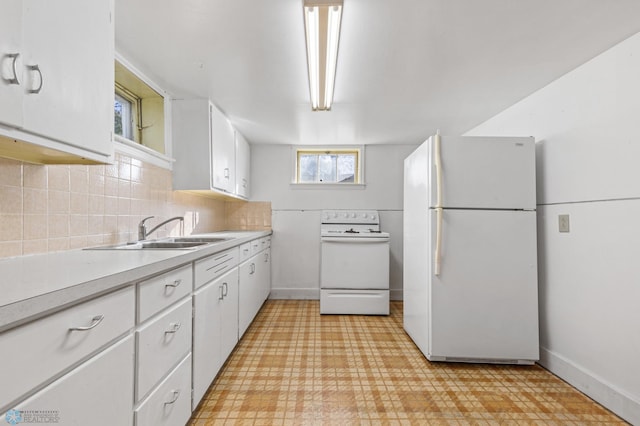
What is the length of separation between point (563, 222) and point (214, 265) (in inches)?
93.0

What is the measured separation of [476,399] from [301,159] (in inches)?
129

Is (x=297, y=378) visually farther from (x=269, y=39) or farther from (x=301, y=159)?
(x=301, y=159)

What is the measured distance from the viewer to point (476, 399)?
177 centimetres

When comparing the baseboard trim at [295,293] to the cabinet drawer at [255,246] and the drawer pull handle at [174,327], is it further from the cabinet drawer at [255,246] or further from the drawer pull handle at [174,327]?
the drawer pull handle at [174,327]

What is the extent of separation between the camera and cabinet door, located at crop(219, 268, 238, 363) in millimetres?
1963

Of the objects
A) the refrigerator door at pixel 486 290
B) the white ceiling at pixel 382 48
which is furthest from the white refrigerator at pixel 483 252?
the white ceiling at pixel 382 48

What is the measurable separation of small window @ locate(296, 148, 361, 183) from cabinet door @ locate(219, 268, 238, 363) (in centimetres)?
214

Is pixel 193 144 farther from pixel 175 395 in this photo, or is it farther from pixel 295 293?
pixel 295 293

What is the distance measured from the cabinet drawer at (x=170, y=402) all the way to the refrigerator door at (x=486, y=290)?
1.64 metres

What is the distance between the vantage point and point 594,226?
1799 mm

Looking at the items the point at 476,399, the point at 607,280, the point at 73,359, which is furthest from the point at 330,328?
the point at 73,359

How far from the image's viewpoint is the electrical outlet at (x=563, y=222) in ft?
6.57

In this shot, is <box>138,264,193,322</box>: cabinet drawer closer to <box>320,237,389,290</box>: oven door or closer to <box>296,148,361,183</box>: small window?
<box>320,237,389,290</box>: oven door

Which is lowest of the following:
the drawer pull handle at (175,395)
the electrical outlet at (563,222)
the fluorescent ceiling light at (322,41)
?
the drawer pull handle at (175,395)
